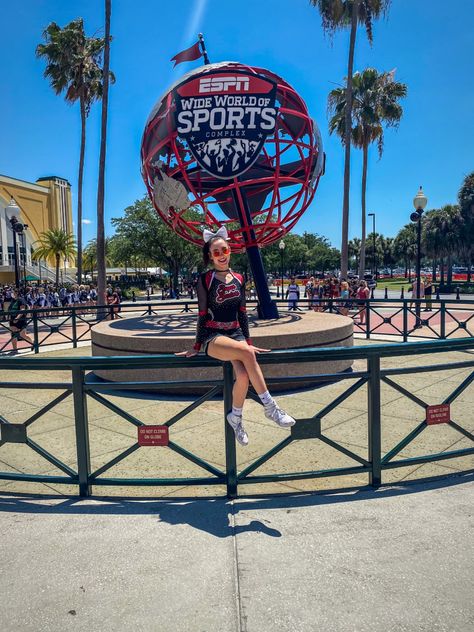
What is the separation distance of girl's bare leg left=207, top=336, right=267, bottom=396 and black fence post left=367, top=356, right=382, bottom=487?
3.41ft

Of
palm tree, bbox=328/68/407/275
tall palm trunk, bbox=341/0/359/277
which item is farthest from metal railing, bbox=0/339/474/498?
palm tree, bbox=328/68/407/275

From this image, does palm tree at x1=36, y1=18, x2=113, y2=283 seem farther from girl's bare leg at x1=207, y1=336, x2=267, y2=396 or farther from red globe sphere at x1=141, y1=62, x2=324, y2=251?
girl's bare leg at x1=207, y1=336, x2=267, y2=396

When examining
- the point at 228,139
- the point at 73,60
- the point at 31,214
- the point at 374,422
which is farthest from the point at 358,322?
the point at 31,214

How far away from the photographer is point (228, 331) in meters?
4.21

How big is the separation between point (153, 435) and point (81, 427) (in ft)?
2.09

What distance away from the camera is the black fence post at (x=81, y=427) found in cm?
411

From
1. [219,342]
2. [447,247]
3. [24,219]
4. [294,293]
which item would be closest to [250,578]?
[219,342]

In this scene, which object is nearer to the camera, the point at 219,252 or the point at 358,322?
the point at 219,252

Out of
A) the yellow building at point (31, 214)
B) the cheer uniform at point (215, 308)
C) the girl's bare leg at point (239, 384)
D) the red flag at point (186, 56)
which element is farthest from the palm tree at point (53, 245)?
the girl's bare leg at point (239, 384)

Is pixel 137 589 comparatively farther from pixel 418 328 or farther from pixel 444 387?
pixel 418 328

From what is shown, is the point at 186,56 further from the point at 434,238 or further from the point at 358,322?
the point at 434,238

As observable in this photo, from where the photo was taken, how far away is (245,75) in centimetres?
886

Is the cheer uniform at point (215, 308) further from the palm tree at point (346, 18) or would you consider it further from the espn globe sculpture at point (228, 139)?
the palm tree at point (346, 18)

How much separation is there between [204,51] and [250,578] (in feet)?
35.6
